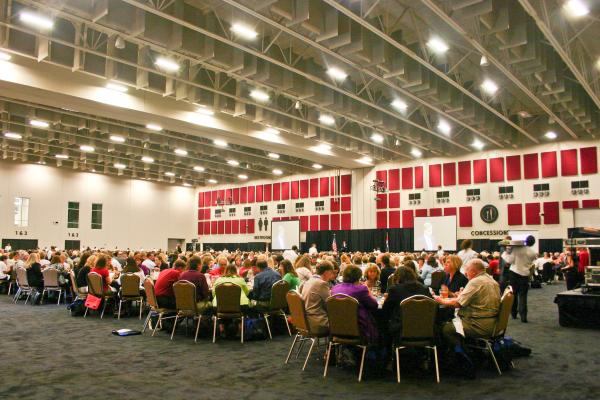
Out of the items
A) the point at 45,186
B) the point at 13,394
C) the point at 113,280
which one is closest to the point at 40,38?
the point at 113,280

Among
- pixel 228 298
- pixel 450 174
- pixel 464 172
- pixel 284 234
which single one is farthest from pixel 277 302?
pixel 284 234

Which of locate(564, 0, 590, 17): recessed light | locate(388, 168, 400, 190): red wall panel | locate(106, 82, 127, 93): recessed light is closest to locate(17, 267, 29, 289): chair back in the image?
locate(106, 82, 127, 93): recessed light

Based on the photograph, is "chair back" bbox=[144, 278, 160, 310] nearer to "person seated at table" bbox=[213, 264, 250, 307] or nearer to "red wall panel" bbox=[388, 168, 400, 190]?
"person seated at table" bbox=[213, 264, 250, 307]

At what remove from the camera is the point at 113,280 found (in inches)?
367

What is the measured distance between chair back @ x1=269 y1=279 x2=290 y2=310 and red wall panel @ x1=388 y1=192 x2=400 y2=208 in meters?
17.5

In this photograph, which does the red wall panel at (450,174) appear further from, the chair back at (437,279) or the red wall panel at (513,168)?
the chair back at (437,279)

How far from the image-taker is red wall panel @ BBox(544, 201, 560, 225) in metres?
19.0

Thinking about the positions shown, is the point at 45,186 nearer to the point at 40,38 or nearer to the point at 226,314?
the point at 40,38

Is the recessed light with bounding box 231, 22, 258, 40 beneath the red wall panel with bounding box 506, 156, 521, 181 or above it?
above

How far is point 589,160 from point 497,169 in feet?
11.7

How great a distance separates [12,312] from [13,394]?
6410 mm

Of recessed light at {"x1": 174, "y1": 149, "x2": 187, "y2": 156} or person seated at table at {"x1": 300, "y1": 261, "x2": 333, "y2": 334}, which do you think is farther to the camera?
recessed light at {"x1": 174, "y1": 149, "x2": 187, "y2": 156}

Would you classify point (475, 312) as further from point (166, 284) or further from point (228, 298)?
point (166, 284)

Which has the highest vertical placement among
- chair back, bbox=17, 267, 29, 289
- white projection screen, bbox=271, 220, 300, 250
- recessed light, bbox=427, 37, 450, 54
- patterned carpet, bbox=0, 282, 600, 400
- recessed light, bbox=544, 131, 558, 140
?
recessed light, bbox=427, 37, 450, 54
